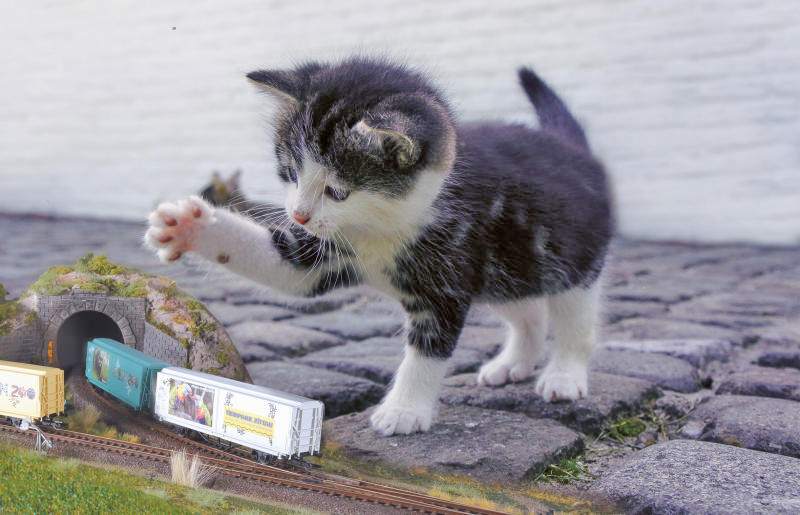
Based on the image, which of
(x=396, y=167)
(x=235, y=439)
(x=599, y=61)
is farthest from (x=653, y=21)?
(x=235, y=439)

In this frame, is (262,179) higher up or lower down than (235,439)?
higher up

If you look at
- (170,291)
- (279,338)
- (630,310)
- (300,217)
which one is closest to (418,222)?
(300,217)

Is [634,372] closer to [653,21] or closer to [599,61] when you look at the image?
[599,61]

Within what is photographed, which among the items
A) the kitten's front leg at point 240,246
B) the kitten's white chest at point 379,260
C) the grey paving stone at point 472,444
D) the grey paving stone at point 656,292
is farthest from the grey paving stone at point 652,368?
the grey paving stone at point 656,292

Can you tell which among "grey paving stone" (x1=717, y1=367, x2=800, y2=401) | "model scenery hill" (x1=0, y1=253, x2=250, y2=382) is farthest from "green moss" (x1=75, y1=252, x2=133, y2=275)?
"grey paving stone" (x1=717, y1=367, x2=800, y2=401)

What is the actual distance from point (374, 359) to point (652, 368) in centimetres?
76

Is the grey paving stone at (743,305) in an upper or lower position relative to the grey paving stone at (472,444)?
upper

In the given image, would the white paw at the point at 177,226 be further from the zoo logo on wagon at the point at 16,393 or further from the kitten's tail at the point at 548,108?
the kitten's tail at the point at 548,108

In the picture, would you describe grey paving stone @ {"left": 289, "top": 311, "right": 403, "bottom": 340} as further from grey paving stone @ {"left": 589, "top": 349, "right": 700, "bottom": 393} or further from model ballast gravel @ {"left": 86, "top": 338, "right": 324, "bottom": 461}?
model ballast gravel @ {"left": 86, "top": 338, "right": 324, "bottom": 461}

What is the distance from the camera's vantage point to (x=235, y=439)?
105 centimetres

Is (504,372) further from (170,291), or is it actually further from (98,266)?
(98,266)

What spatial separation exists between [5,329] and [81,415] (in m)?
0.17

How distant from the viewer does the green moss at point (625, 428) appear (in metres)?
1.50

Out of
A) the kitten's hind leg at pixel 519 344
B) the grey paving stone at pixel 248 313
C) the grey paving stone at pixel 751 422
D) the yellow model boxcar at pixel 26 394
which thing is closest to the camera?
the yellow model boxcar at pixel 26 394
